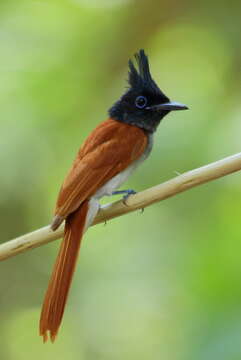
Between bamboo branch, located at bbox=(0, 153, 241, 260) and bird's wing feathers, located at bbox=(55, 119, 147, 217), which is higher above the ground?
bamboo branch, located at bbox=(0, 153, 241, 260)

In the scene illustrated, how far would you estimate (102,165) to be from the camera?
2248 millimetres

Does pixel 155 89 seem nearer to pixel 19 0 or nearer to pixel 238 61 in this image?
pixel 238 61

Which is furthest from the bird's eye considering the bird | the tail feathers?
the tail feathers

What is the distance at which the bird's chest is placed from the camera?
2.28 metres

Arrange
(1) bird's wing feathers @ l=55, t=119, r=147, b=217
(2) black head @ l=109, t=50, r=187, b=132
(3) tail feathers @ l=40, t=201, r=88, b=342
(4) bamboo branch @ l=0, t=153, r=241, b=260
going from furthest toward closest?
(2) black head @ l=109, t=50, r=187, b=132 < (1) bird's wing feathers @ l=55, t=119, r=147, b=217 < (4) bamboo branch @ l=0, t=153, r=241, b=260 < (3) tail feathers @ l=40, t=201, r=88, b=342

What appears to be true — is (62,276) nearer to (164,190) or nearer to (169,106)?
(164,190)

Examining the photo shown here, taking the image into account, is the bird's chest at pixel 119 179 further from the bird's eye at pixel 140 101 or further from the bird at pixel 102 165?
the bird's eye at pixel 140 101

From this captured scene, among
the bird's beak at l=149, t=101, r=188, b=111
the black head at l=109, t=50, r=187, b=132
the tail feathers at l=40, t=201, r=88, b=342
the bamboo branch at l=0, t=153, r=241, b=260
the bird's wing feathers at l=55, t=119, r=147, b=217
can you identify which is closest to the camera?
the tail feathers at l=40, t=201, r=88, b=342

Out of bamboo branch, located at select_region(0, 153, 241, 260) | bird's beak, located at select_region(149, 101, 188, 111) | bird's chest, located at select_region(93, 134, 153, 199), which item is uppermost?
bamboo branch, located at select_region(0, 153, 241, 260)

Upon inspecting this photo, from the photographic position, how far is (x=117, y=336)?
2.87 meters

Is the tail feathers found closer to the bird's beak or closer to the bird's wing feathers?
the bird's wing feathers

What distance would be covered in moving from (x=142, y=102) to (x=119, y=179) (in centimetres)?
49

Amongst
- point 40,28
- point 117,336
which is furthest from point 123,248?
point 40,28

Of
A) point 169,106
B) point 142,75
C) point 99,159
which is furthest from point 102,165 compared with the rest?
point 142,75
